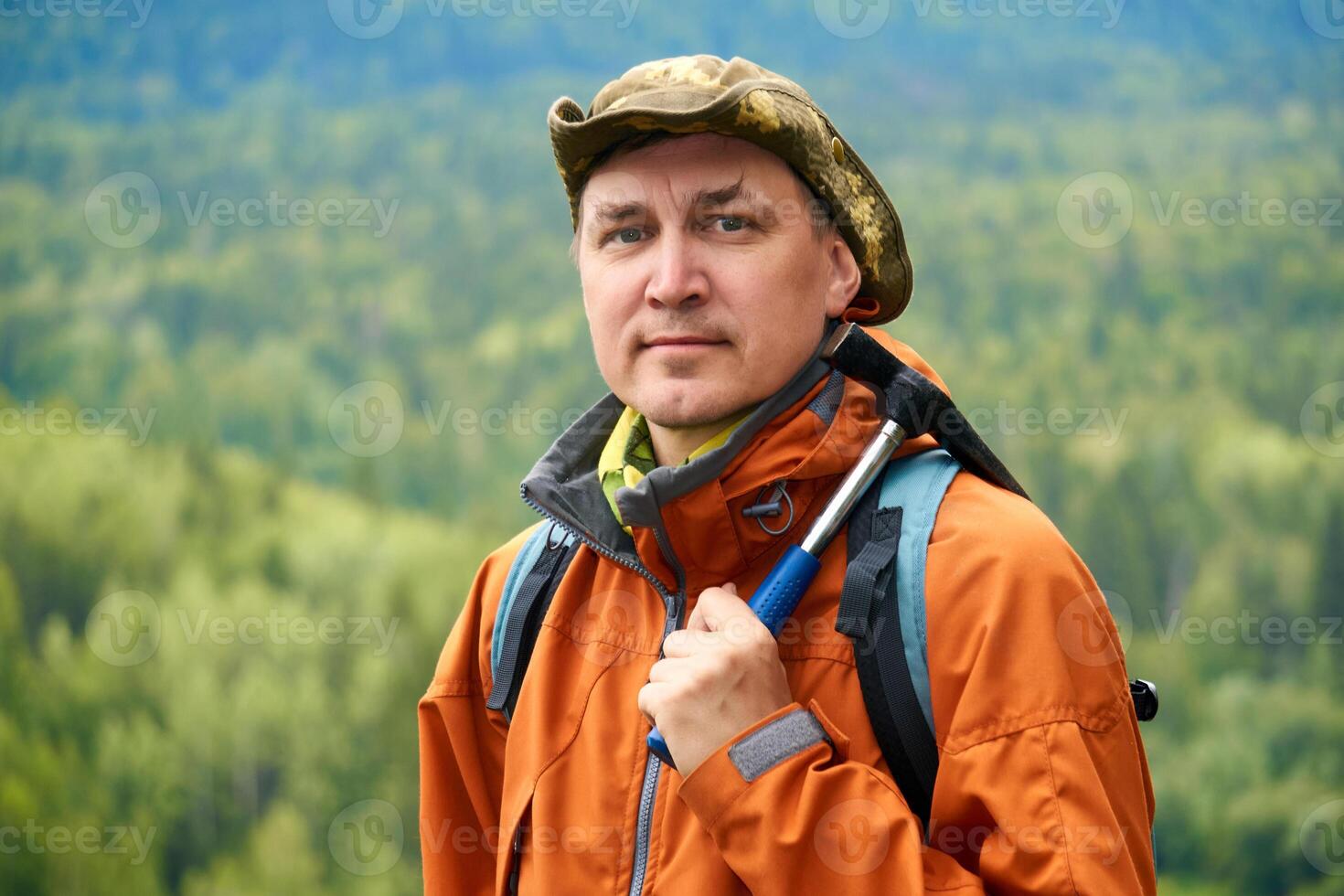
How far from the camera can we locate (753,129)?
1.66 m

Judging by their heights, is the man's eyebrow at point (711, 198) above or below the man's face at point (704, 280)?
above

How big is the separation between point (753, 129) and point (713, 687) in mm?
751

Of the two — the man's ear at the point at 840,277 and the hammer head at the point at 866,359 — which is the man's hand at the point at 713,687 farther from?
the man's ear at the point at 840,277

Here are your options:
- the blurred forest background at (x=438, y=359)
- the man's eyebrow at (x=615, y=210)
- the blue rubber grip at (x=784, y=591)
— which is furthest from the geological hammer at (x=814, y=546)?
the blurred forest background at (x=438, y=359)

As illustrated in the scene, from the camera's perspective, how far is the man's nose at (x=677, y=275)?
165 cm

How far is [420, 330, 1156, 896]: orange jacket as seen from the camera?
4.42ft

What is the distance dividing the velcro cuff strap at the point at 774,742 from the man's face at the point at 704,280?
1.48ft

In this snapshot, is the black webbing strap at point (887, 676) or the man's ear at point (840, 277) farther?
the man's ear at point (840, 277)

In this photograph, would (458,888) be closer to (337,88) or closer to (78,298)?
(78,298)

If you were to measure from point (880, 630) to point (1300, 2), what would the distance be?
5.10m

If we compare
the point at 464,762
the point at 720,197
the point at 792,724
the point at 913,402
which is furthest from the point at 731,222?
the point at 464,762

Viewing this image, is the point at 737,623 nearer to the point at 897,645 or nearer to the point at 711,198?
the point at 897,645

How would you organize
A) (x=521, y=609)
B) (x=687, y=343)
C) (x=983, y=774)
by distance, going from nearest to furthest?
1. (x=983, y=774)
2. (x=687, y=343)
3. (x=521, y=609)

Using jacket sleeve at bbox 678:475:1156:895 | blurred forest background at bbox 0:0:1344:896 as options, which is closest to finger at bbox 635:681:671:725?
jacket sleeve at bbox 678:475:1156:895
